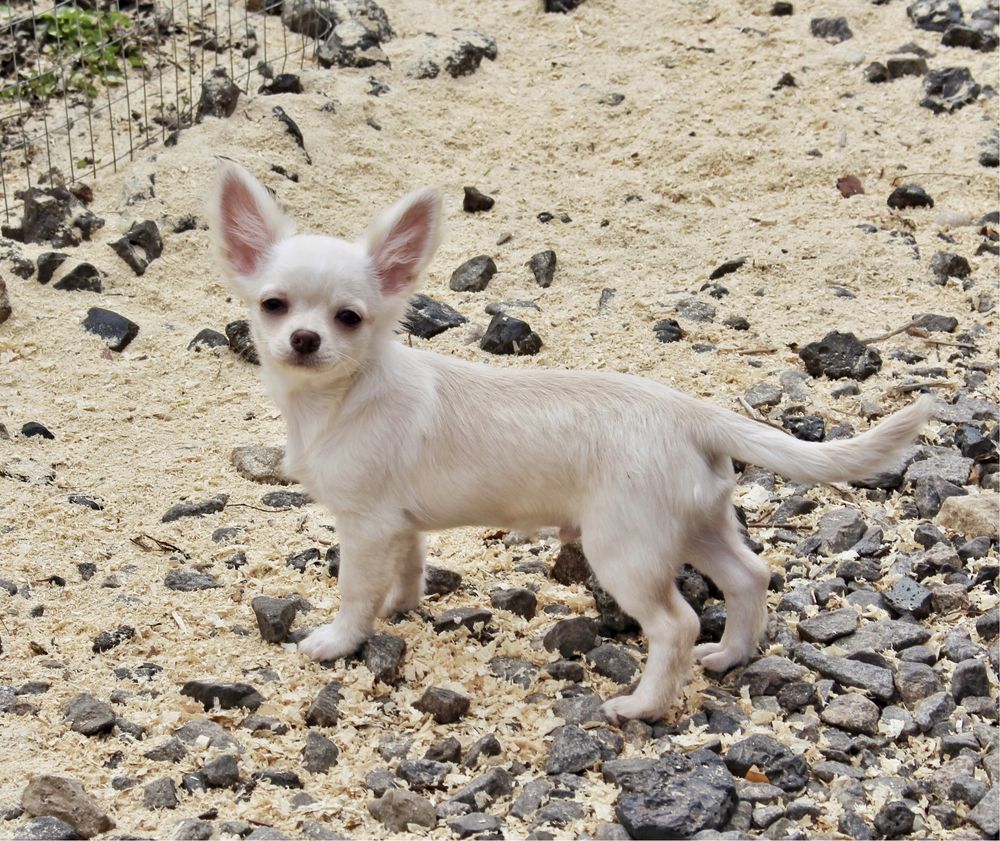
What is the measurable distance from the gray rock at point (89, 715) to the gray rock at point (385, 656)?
827 mm

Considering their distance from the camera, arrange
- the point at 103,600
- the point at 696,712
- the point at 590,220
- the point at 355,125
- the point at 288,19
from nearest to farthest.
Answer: the point at 696,712 < the point at 103,600 < the point at 590,220 < the point at 355,125 < the point at 288,19

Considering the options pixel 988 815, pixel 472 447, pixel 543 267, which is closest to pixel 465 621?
pixel 472 447

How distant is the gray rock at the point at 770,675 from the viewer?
4.06 m

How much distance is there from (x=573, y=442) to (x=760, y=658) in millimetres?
945

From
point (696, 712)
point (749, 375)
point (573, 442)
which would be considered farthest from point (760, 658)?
point (749, 375)

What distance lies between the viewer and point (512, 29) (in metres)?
9.68

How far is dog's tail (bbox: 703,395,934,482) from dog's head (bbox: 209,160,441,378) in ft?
3.83

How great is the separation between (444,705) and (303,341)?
1.20m

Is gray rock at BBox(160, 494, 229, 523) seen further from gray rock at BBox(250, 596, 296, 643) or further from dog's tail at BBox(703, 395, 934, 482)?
dog's tail at BBox(703, 395, 934, 482)

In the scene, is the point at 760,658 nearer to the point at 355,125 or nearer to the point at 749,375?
the point at 749,375

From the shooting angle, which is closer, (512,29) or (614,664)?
(614,664)

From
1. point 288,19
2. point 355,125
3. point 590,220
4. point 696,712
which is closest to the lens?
point 696,712

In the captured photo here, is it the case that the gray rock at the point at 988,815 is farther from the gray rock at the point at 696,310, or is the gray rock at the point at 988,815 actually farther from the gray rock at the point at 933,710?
the gray rock at the point at 696,310

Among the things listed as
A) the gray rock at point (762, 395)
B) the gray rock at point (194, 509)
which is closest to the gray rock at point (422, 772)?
the gray rock at point (194, 509)
